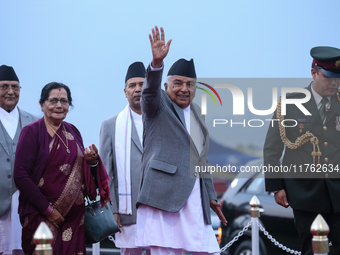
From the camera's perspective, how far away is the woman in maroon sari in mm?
3877

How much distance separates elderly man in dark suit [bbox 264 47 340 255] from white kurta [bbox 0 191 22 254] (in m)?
2.46

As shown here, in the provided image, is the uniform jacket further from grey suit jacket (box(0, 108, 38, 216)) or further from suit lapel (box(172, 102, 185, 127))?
grey suit jacket (box(0, 108, 38, 216))

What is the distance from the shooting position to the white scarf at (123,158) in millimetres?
5014

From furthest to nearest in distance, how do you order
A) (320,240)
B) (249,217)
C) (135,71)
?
(249,217) → (135,71) → (320,240)

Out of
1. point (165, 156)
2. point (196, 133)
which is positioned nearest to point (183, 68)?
point (196, 133)

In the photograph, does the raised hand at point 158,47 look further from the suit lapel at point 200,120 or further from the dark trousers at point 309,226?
the dark trousers at point 309,226

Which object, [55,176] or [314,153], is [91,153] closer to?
[55,176]

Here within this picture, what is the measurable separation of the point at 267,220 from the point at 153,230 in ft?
10.3

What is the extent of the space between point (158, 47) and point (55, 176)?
1.34 meters

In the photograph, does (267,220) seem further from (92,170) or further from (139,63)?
(92,170)

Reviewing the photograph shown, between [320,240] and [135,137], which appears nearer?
[320,240]

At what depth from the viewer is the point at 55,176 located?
397cm

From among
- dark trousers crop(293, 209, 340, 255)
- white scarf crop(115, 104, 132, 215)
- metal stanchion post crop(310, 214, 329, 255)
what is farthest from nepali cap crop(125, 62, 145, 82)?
metal stanchion post crop(310, 214, 329, 255)

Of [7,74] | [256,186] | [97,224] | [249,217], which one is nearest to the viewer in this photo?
[97,224]
